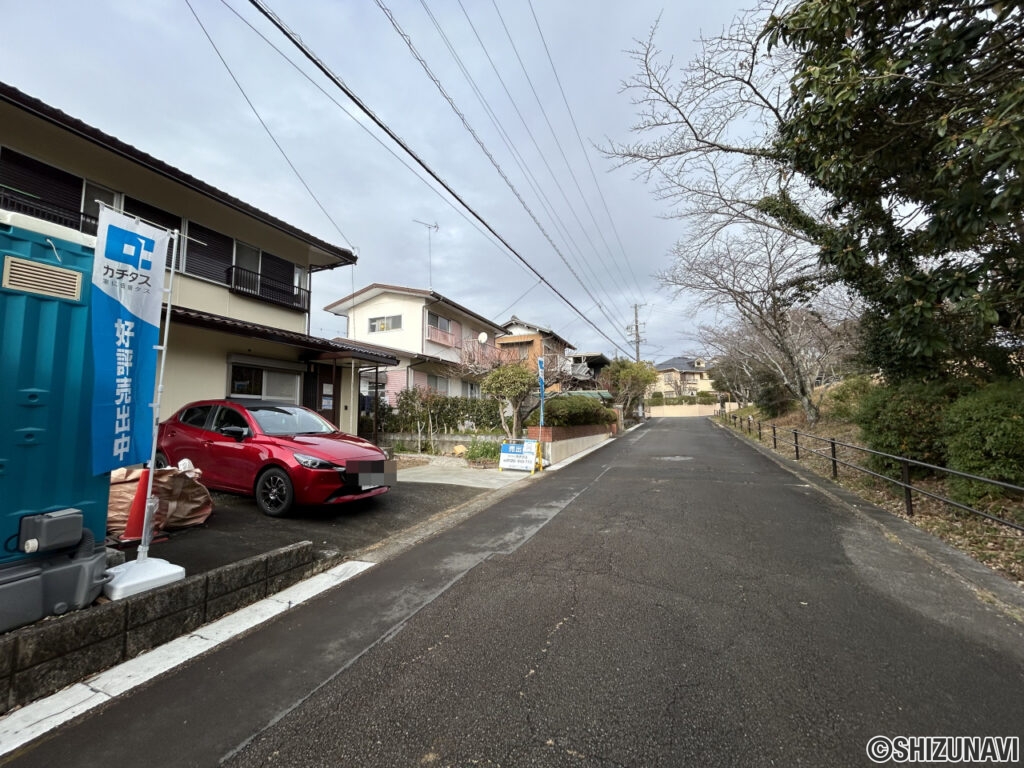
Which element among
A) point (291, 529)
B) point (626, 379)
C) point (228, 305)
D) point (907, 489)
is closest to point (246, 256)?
point (228, 305)

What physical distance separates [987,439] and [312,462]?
8.37m

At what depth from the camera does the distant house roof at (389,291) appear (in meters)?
19.2

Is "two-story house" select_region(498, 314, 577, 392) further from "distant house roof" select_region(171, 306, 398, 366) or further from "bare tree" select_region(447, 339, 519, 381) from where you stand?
"distant house roof" select_region(171, 306, 398, 366)

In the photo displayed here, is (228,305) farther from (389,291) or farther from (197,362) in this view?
(389,291)

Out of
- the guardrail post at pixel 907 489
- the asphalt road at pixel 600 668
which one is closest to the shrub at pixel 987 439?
the guardrail post at pixel 907 489

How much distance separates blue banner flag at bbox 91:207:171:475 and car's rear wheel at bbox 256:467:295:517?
2.49 metres

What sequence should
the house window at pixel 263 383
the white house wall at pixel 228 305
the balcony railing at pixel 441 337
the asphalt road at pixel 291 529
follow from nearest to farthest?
the asphalt road at pixel 291 529
the white house wall at pixel 228 305
the house window at pixel 263 383
the balcony railing at pixel 441 337

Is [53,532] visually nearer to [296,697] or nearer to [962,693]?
[296,697]

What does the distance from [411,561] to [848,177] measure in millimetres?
7041

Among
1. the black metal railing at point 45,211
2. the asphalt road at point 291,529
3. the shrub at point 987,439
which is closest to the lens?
the asphalt road at point 291,529

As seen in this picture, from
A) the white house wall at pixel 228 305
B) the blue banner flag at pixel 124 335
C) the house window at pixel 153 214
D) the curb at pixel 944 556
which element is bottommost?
the curb at pixel 944 556

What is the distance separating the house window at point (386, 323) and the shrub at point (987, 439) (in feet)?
60.0

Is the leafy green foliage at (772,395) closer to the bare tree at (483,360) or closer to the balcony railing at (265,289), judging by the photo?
the bare tree at (483,360)

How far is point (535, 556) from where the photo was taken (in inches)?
184
